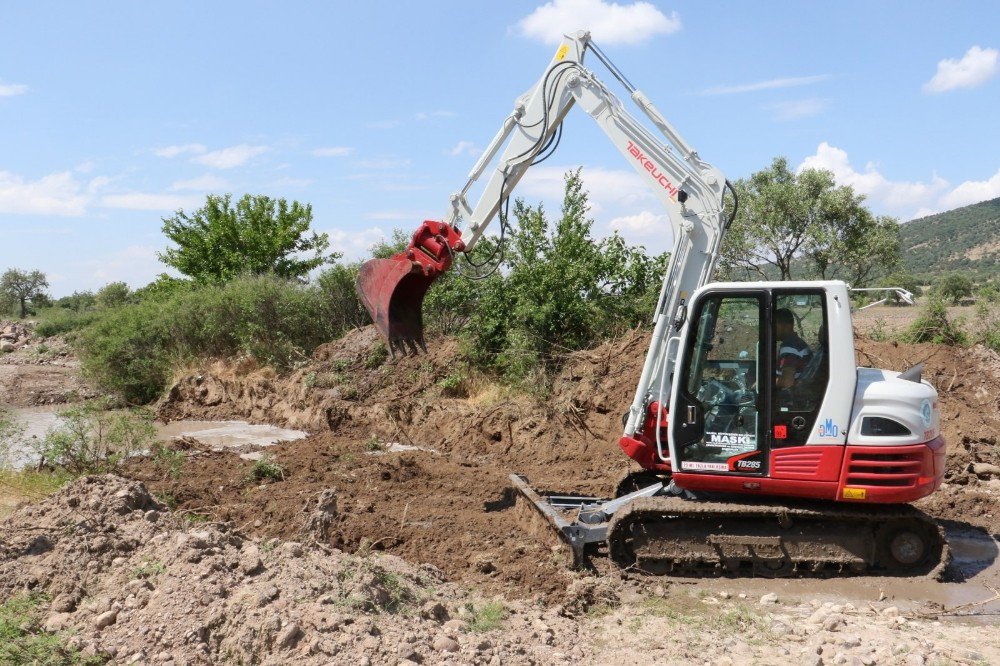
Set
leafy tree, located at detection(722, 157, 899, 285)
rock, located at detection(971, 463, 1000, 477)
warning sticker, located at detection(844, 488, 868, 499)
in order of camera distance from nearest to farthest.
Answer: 1. warning sticker, located at detection(844, 488, 868, 499)
2. rock, located at detection(971, 463, 1000, 477)
3. leafy tree, located at detection(722, 157, 899, 285)

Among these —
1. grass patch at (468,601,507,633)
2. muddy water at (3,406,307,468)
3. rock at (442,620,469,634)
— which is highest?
muddy water at (3,406,307,468)

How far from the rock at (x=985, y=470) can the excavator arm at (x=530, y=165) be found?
15.2 feet

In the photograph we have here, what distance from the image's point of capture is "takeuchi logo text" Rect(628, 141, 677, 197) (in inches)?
293

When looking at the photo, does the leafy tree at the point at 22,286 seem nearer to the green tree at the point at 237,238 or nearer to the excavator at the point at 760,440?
the green tree at the point at 237,238

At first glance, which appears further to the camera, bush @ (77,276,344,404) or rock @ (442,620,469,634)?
bush @ (77,276,344,404)

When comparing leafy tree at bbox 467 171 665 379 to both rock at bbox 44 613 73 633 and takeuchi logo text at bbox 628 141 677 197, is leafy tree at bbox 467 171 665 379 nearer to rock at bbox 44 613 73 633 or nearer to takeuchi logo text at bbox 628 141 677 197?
takeuchi logo text at bbox 628 141 677 197

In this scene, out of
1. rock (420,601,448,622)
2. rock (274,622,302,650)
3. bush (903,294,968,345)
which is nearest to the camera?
rock (274,622,302,650)

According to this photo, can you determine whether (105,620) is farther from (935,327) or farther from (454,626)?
(935,327)

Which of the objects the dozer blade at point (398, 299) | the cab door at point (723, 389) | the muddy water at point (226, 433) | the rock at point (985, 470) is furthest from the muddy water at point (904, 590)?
the muddy water at point (226, 433)

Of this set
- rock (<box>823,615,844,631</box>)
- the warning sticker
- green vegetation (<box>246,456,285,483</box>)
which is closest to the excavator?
the warning sticker

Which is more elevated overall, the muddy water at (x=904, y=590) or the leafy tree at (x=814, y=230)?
the leafy tree at (x=814, y=230)

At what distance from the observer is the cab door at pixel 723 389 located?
638 centimetres

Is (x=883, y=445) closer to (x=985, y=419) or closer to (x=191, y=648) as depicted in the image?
(x=191, y=648)

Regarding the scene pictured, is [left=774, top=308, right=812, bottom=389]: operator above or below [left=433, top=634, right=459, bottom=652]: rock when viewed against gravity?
above
